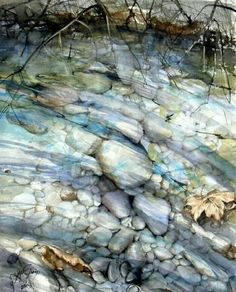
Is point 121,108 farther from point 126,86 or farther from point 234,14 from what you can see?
point 234,14

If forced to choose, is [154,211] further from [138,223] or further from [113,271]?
[113,271]

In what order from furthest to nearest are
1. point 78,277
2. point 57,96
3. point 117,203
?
point 57,96
point 117,203
point 78,277

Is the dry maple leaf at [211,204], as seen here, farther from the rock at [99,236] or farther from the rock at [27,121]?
the rock at [27,121]

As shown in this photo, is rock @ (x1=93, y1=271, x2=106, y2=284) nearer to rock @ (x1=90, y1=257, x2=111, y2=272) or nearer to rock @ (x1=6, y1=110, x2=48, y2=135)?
rock @ (x1=90, y1=257, x2=111, y2=272)

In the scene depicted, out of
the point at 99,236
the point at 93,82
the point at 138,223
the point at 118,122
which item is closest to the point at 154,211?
the point at 138,223

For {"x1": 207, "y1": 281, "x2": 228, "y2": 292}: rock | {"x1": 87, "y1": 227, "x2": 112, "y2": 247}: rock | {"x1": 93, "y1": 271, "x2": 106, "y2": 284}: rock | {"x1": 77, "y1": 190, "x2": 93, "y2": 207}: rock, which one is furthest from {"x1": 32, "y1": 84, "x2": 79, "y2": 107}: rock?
{"x1": 207, "y1": 281, "x2": 228, "y2": 292}: rock

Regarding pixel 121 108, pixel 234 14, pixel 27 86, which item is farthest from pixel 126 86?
pixel 234 14

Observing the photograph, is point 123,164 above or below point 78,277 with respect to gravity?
above
